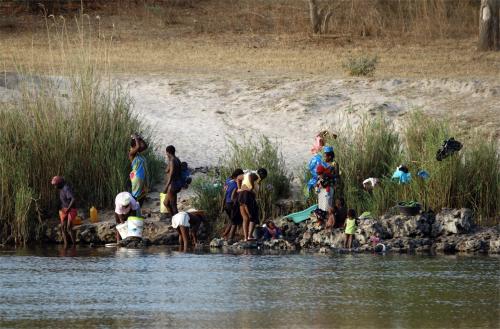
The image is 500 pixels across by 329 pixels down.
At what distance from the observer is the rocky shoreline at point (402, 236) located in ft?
65.2

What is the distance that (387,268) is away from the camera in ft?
58.4

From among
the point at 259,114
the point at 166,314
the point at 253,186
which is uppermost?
the point at 259,114

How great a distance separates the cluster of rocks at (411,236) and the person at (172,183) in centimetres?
136

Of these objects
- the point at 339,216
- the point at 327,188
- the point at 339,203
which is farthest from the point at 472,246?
the point at 327,188

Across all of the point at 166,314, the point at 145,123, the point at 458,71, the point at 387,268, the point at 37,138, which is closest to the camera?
the point at 166,314

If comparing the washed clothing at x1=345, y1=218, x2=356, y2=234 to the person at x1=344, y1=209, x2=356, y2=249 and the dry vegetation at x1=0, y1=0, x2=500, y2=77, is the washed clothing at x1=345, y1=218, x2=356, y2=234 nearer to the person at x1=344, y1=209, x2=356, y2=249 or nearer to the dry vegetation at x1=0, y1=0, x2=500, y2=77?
the person at x1=344, y1=209, x2=356, y2=249

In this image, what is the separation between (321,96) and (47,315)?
13554 millimetres

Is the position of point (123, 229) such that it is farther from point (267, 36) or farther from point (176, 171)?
point (267, 36)

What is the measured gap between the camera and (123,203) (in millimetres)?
21094

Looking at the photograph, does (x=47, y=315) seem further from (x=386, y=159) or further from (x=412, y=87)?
(x=412, y=87)

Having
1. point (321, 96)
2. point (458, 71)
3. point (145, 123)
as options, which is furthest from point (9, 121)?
point (458, 71)

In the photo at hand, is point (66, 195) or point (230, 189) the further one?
point (66, 195)

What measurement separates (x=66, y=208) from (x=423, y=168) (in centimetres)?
572

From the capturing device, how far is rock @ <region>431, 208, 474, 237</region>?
66.0 feet
